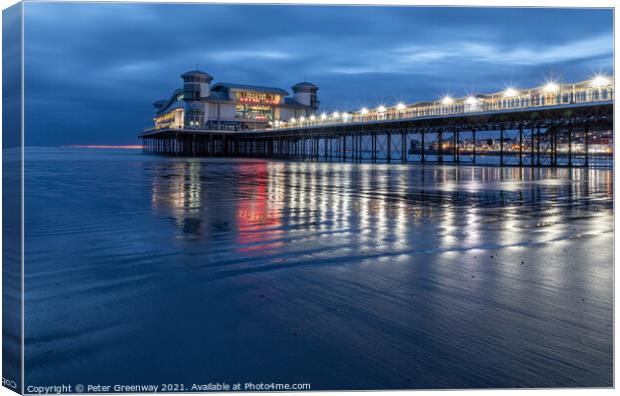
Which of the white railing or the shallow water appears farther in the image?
the white railing

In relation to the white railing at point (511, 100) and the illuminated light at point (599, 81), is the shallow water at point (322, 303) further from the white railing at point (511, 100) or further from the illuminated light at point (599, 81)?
the white railing at point (511, 100)

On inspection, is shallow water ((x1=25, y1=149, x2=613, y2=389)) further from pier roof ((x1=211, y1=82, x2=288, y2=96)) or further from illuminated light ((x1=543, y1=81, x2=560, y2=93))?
pier roof ((x1=211, y1=82, x2=288, y2=96))

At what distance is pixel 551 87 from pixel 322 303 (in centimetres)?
3521

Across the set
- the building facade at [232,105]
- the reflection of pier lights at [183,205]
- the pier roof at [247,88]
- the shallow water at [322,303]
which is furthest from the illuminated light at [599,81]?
the pier roof at [247,88]

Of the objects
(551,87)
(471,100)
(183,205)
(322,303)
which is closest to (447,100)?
(471,100)

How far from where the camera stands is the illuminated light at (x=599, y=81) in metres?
30.7

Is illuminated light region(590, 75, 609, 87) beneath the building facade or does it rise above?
beneath

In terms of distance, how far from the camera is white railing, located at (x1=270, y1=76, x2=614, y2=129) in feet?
104

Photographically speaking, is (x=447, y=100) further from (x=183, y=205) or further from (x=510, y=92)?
(x=183, y=205)

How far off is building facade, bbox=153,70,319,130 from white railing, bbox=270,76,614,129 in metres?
29.9

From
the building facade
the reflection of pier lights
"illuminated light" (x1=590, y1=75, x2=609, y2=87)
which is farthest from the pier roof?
the reflection of pier lights

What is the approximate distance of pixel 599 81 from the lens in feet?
102

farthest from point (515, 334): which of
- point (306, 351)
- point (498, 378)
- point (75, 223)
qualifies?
point (75, 223)

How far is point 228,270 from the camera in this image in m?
5.30
